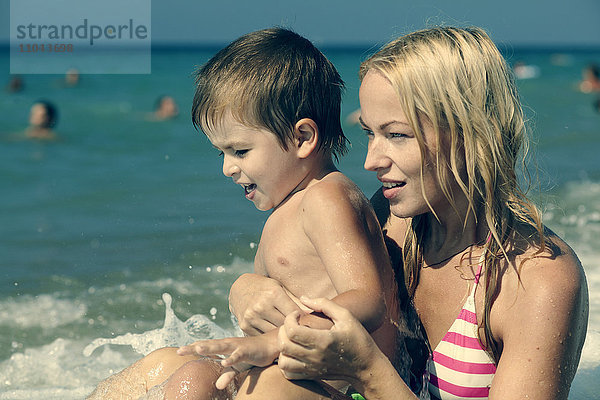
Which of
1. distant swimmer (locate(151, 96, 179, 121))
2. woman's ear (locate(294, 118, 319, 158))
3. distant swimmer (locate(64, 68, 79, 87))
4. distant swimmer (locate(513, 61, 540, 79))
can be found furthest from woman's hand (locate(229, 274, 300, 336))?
distant swimmer (locate(513, 61, 540, 79))

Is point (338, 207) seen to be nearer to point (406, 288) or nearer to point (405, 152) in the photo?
point (405, 152)

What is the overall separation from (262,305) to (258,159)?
0.59 meters

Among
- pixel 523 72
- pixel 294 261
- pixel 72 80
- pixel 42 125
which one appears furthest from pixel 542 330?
pixel 523 72

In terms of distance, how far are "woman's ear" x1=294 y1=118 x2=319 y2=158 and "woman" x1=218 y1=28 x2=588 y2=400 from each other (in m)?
0.29

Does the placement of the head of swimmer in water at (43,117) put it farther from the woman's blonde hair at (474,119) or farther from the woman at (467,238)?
the woman's blonde hair at (474,119)

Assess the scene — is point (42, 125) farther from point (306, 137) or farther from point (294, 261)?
point (294, 261)

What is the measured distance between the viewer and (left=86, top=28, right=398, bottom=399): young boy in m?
2.66

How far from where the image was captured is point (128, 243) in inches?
274

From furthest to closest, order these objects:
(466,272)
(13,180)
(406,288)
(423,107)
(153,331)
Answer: (13,180), (153,331), (406,288), (466,272), (423,107)

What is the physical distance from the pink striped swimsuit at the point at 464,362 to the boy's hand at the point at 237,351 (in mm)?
669

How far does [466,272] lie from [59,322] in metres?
3.34

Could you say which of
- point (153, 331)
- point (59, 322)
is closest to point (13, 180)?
point (59, 322)

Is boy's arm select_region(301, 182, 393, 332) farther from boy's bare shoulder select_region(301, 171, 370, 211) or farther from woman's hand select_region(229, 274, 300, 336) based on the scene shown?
woman's hand select_region(229, 274, 300, 336)

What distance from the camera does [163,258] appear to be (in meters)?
6.48
